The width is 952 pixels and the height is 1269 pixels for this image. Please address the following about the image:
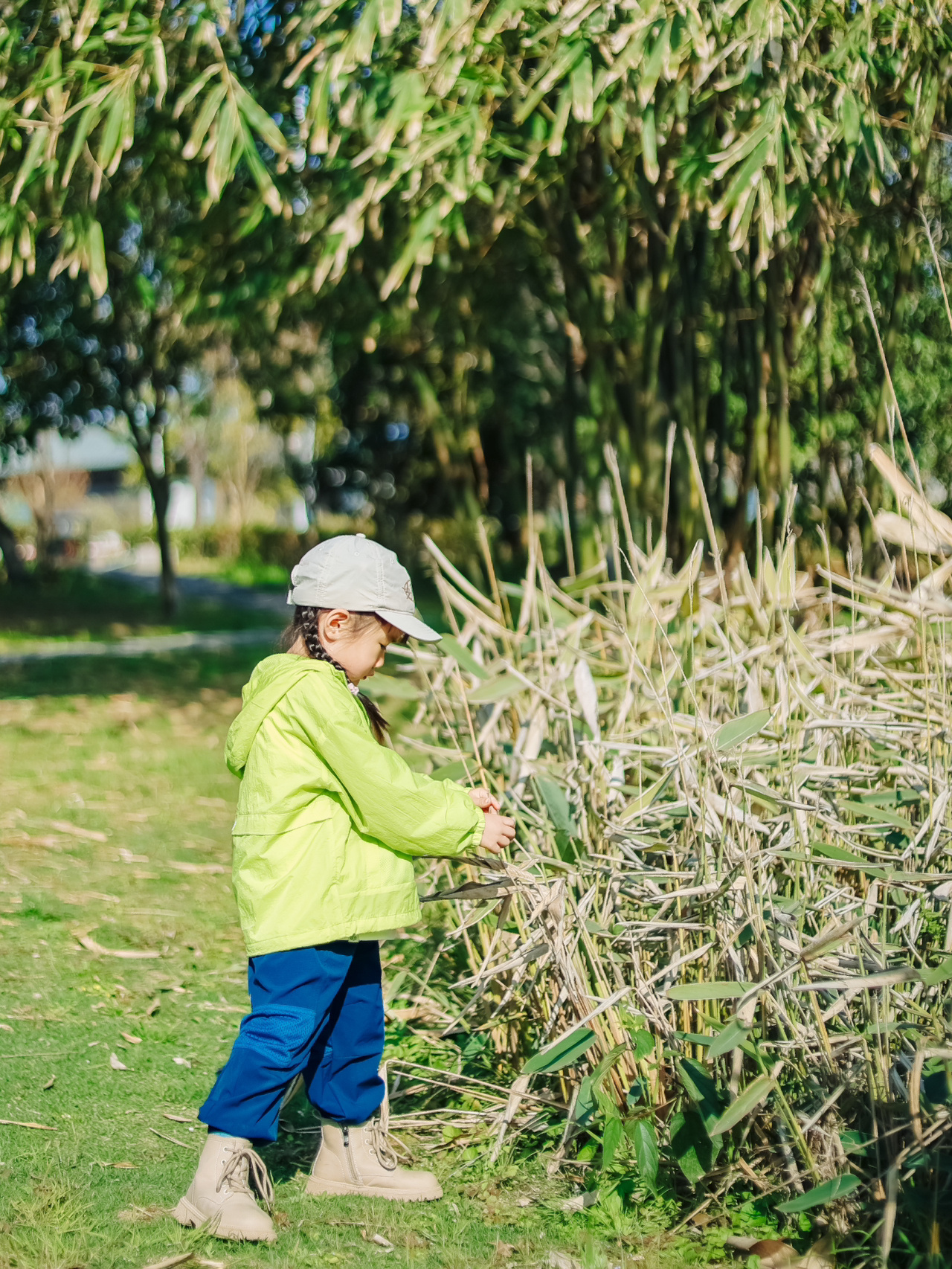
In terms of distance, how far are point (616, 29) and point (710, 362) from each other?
3527mm

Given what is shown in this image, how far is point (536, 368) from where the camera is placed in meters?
18.2

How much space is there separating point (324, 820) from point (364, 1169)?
74 cm

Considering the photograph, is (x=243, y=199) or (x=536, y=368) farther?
(x=536, y=368)

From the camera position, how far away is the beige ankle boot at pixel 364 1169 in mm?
2658

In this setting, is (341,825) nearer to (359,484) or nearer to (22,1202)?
(22,1202)

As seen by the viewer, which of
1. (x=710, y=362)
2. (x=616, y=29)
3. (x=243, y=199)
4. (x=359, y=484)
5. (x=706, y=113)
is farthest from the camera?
(x=359, y=484)

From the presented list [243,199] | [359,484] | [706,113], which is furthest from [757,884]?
[359,484]

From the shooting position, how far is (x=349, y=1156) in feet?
8.87

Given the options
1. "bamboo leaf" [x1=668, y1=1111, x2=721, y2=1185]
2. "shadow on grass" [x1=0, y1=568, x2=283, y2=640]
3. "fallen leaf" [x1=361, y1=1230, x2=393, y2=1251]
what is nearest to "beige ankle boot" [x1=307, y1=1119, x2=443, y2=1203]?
"fallen leaf" [x1=361, y1=1230, x2=393, y2=1251]

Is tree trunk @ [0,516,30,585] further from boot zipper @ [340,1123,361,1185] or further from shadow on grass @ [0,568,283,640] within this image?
boot zipper @ [340,1123,361,1185]

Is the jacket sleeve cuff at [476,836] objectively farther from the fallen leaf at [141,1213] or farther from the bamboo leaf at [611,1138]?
the fallen leaf at [141,1213]

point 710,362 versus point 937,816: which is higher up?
point 710,362

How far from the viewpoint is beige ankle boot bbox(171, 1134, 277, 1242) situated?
96.0 inches

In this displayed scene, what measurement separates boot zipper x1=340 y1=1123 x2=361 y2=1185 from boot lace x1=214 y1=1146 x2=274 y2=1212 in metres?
0.18
